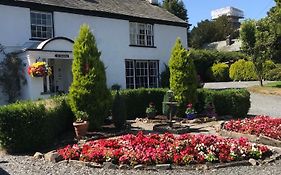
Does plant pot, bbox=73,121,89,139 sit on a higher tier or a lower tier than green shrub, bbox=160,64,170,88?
lower

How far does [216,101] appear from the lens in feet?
59.5

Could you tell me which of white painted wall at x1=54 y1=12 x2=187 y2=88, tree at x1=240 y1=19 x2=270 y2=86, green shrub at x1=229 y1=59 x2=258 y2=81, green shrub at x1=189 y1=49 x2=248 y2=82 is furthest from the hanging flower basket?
green shrub at x1=229 y1=59 x2=258 y2=81

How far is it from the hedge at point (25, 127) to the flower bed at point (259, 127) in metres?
5.83

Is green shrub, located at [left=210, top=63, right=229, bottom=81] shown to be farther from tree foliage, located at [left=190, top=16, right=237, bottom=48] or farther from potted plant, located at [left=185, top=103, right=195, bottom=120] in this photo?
tree foliage, located at [left=190, top=16, right=237, bottom=48]

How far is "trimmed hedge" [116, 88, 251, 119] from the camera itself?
58.9 ft

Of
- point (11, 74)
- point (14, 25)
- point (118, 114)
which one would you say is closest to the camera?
point (118, 114)

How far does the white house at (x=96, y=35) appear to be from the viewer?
2088 cm

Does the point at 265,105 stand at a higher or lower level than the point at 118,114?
lower

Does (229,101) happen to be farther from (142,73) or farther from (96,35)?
(142,73)

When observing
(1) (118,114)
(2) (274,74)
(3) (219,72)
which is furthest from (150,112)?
(3) (219,72)

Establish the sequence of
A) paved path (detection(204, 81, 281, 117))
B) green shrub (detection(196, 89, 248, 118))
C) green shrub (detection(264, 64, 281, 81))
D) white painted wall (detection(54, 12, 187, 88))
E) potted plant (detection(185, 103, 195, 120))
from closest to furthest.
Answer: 1. potted plant (detection(185, 103, 195, 120))
2. green shrub (detection(196, 89, 248, 118))
3. paved path (detection(204, 81, 281, 117))
4. white painted wall (detection(54, 12, 187, 88))
5. green shrub (detection(264, 64, 281, 81))

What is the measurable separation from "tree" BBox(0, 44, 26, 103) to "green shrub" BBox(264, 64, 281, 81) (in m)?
27.5

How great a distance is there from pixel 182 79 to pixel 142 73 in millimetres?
11088

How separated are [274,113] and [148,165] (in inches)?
474
